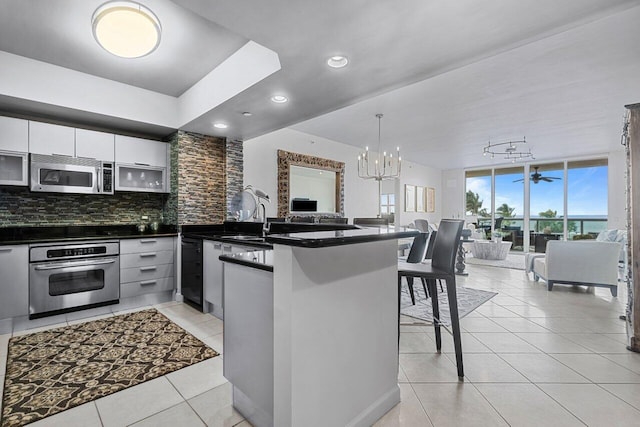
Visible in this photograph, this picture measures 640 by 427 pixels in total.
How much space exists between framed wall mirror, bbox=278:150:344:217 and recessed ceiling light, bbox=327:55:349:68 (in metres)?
3.20

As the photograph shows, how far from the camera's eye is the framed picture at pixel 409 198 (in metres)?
9.07

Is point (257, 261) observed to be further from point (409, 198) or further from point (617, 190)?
point (617, 190)

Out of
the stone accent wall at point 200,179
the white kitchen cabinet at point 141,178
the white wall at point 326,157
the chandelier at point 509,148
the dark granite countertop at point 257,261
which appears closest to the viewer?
the dark granite countertop at point 257,261

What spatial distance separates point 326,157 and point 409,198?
3896mm

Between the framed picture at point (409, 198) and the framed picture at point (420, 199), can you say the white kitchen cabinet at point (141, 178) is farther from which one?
the framed picture at point (420, 199)

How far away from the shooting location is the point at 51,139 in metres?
3.33

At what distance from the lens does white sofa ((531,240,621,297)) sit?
4152mm

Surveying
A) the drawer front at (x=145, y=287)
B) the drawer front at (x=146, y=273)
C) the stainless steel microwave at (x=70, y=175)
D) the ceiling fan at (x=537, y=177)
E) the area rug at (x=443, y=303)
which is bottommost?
the area rug at (x=443, y=303)

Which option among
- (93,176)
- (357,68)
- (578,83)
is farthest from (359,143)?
(93,176)

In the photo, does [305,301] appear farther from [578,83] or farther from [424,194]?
[424,194]

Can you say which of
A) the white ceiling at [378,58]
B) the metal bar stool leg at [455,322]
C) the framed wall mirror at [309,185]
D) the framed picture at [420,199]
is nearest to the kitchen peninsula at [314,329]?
the metal bar stool leg at [455,322]

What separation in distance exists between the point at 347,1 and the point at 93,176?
11.5 feet

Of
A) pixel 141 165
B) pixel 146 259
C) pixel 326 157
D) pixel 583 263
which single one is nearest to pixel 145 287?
pixel 146 259

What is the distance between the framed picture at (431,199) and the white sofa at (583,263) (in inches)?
228
